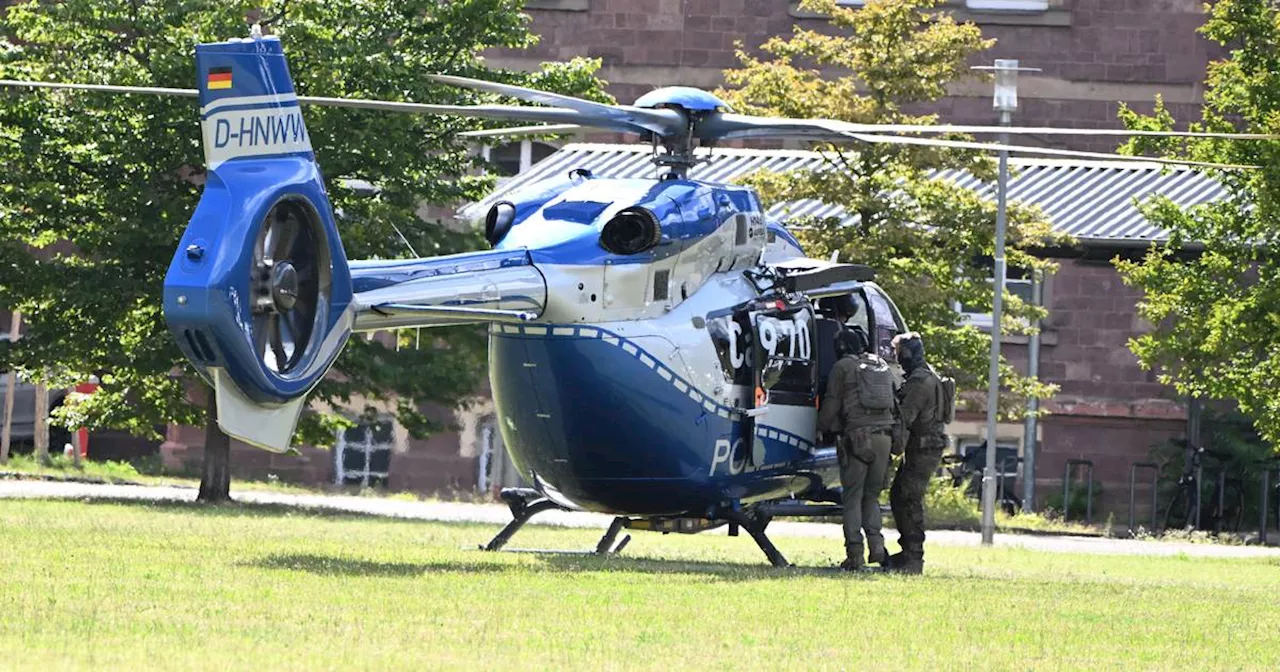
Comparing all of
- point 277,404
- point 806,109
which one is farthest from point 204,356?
point 806,109

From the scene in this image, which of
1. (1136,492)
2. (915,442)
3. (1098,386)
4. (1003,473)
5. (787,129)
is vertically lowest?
(1136,492)

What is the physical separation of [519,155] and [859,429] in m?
29.2

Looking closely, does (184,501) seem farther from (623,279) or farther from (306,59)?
(623,279)

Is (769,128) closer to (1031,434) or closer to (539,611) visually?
(539,611)

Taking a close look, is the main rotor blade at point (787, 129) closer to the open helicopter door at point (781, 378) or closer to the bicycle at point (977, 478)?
the open helicopter door at point (781, 378)

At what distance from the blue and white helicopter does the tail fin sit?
16 millimetres

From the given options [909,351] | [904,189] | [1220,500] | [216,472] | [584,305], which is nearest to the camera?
[584,305]

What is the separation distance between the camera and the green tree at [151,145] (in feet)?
96.4

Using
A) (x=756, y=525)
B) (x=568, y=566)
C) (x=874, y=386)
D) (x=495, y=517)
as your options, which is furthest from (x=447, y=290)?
(x=495, y=517)

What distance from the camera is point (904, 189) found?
3600cm

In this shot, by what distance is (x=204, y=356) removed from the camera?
596 inches

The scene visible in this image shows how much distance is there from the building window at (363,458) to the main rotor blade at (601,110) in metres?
25.3

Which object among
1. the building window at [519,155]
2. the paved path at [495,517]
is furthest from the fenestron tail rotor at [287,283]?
the building window at [519,155]

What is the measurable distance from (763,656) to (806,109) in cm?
2423
